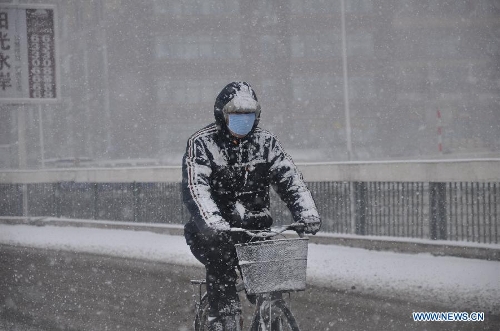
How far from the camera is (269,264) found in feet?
12.5

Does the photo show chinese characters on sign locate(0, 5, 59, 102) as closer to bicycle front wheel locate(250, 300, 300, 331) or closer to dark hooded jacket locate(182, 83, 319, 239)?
dark hooded jacket locate(182, 83, 319, 239)

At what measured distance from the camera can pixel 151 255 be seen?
515 inches

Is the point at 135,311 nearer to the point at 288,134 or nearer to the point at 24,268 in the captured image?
the point at 24,268

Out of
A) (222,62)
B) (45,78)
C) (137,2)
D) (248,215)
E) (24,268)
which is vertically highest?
(137,2)

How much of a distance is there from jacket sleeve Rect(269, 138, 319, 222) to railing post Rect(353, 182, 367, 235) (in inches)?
289

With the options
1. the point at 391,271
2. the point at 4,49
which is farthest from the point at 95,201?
the point at 391,271

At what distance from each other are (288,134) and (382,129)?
889 cm

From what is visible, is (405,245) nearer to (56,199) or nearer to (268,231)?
(268,231)

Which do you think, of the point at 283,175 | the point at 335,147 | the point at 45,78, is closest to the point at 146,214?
the point at 45,78

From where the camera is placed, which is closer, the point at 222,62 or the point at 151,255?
the point at 151,255

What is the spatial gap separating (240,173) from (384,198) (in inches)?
285

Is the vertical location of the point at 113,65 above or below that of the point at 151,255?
above

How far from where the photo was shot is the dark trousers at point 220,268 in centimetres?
448

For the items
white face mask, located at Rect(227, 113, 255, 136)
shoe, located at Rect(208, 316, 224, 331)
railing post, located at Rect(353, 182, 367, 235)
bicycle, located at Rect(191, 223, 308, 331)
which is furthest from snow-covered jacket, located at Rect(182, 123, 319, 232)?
railing post, located at Rect(353, 182, 367, 235)
